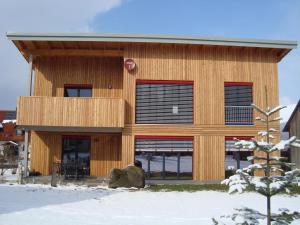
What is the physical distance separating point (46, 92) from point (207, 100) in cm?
852

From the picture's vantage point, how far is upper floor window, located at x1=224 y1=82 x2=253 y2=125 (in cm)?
1895

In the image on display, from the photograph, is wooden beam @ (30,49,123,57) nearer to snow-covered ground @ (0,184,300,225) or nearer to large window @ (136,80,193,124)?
large window @ (136,80,193,124)

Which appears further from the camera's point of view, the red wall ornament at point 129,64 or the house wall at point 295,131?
the house wall at point 295,131

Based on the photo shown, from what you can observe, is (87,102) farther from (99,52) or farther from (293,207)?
(293,207)

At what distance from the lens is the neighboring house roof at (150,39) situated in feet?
58.6

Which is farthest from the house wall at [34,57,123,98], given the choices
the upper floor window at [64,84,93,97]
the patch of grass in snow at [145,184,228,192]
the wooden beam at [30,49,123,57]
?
the patch of grass in snow at [145,184,228,192]

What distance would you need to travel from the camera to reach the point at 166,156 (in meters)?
18.7

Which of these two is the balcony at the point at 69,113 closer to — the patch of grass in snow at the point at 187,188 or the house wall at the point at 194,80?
the house wall at the point at 194,80

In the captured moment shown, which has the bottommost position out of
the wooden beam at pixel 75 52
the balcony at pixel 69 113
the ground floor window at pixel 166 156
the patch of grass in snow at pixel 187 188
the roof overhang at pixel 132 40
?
the patch of grass in snow at pixel 187 188

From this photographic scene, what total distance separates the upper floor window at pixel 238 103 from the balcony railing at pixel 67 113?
5.50 meters

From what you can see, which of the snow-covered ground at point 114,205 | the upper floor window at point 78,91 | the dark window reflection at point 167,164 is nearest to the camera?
the snow-covered ground at point 114,205

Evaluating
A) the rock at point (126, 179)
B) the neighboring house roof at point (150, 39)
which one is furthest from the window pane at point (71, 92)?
the rock at point (126, 179)

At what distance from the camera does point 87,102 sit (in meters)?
17.8

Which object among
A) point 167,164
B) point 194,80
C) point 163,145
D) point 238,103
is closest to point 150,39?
point 194,80
